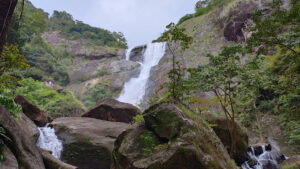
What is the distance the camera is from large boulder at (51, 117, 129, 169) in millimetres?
8453

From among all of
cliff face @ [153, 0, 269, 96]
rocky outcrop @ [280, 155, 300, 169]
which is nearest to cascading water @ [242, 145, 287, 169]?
rocky outcrop @ [280, 155, 300, 169]

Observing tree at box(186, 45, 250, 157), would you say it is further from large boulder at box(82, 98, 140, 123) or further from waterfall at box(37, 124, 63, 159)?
waterfall at box(37, 124, 63, 159)

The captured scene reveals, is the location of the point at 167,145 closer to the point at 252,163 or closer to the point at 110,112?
the point at 252,163

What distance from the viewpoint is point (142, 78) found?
26016 mm

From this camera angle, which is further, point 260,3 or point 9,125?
point 260,3

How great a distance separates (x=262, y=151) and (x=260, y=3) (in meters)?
17.4

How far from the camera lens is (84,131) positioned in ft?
30.7

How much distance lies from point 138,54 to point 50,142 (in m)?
25.3

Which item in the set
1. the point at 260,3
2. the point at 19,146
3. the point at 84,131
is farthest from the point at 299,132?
the point at 260,3

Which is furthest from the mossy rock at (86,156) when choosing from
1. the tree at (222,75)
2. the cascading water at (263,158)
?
the cascading water at (263,158)

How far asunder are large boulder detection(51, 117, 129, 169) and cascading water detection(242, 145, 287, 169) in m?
6.53

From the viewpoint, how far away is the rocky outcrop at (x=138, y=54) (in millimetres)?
32075

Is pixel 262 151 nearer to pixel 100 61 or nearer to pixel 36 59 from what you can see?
pixel 36 59

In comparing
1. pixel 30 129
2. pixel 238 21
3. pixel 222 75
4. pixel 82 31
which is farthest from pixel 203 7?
pixel 30 129
